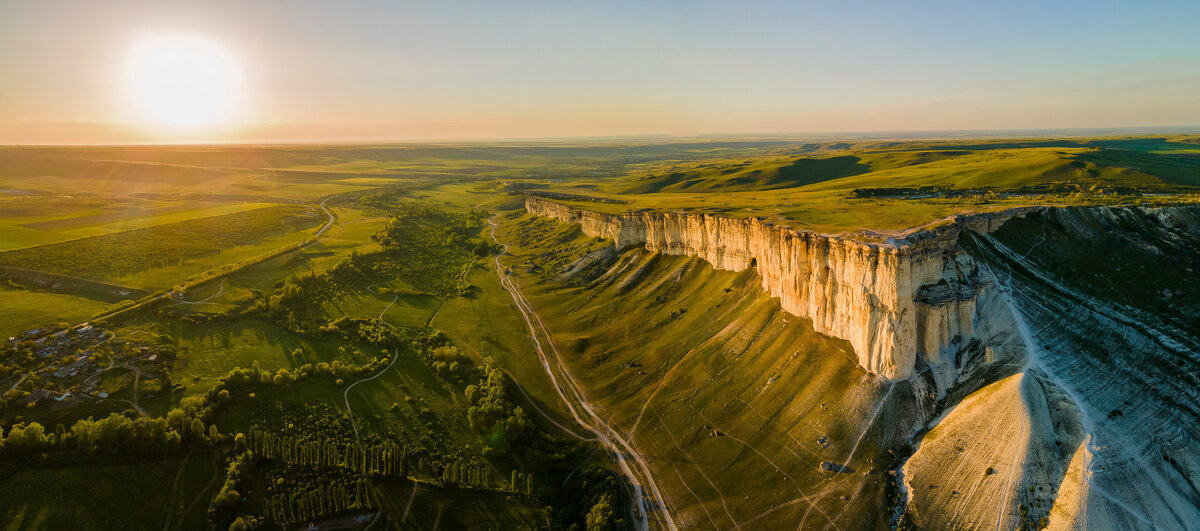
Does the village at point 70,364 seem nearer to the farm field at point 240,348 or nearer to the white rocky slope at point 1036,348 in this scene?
the farm field at point 240,348

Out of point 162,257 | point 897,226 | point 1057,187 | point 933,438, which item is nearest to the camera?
point 933,438

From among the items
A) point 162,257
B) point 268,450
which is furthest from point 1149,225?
point 162,257

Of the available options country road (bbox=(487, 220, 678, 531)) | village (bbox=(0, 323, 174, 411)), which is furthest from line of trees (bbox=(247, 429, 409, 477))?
country road (bbox=(487, 220, 678, 531))

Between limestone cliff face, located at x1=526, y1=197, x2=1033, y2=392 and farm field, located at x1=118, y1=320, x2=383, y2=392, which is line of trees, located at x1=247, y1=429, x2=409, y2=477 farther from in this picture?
limestone cliff face, located at x1=526, y1=197, x2=1033, y2=392

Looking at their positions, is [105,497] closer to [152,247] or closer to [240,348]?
[240,348]

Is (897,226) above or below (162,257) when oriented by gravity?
above

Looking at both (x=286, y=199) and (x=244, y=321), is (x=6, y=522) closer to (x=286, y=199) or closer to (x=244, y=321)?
(x=244, y=321)

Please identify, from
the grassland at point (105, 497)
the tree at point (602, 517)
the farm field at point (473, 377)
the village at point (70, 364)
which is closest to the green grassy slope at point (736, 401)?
the farm field at point (473, 377)
